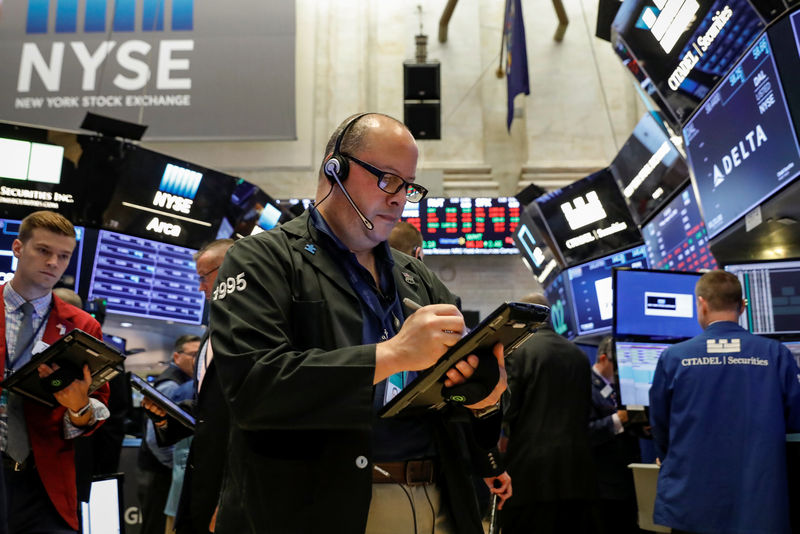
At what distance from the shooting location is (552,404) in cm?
507

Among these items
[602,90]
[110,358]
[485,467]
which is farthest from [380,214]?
[602,90]

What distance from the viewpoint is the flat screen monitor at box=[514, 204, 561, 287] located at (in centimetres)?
835

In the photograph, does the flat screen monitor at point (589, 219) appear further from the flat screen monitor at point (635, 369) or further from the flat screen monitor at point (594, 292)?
the flat screen monitor at point (635, 369)

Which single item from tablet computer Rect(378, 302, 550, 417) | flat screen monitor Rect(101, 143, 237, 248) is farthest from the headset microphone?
flat screen monitor Rect(101, 143, 237, 248)

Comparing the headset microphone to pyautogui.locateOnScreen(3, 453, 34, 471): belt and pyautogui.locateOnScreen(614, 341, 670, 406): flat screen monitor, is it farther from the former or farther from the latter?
pyautogui.locateOnScreen(614, 341, 670, 406): flat screen monitor

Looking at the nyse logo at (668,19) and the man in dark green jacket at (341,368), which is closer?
the man in dark green jacket at (341,368)

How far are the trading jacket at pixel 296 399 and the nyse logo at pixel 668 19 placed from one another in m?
3.10

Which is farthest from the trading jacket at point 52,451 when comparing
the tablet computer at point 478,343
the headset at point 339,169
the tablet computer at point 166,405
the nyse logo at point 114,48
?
the nyse logo at point 114,48

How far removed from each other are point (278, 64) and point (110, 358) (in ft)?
31.0

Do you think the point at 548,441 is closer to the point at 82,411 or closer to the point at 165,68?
the point at 82,411

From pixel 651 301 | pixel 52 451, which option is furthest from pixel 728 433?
pixel 52 451

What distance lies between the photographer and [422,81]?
10844 millimetres

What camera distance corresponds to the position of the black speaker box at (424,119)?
10758 mm

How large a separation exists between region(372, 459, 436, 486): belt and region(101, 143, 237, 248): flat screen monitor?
532 cm
